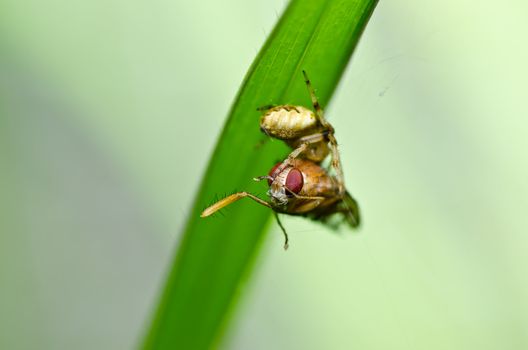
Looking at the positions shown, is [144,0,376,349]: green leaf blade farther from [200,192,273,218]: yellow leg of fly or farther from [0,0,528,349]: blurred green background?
[0,0,528,349]: blurred green background

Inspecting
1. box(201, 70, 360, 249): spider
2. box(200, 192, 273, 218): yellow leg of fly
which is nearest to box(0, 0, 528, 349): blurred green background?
box(201, 70, 360, 249): spider

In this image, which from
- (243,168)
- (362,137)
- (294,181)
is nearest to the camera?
(243,168)

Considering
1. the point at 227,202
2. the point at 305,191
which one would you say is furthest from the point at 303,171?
the point at 227,202

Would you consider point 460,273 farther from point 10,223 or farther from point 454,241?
point 10,223

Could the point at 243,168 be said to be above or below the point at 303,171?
above

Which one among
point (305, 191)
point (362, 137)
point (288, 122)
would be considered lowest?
point (362, 137)

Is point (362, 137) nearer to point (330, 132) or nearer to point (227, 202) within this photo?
point (330, 132)
